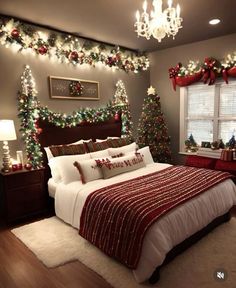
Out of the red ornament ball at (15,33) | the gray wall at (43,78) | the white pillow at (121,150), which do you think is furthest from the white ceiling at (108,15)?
the white pillow at (121,150)

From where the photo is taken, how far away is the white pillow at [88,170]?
10.7 feet

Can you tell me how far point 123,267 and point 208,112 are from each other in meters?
3.65

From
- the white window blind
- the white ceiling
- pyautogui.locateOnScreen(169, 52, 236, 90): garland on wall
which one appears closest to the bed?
the white ceiling

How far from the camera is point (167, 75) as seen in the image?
5316 millimetres

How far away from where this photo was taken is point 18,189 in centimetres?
334

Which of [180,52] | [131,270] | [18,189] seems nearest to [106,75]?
[180,52]

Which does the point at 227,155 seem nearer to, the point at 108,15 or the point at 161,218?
the point at 161,218

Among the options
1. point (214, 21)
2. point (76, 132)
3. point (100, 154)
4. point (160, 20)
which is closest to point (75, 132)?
point (76, 132)

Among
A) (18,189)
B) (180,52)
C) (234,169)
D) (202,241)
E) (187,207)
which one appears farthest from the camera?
(180,52)

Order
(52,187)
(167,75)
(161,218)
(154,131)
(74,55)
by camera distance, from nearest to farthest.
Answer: (161,218)
(52,187)
(74,55)
(154,131)
(167,75)

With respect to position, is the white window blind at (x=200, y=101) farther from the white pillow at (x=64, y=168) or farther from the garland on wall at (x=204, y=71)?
the white pillow at (x=64, y=168)

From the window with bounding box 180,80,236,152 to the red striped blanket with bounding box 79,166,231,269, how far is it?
5.89 feet

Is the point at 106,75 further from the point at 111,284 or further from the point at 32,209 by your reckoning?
the point at 111,284

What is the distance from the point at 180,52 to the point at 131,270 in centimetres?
435
